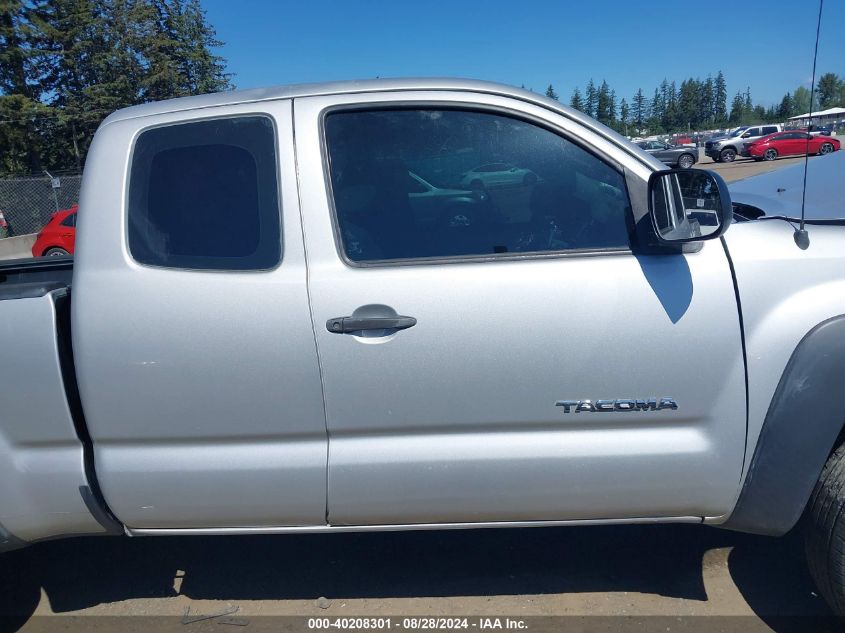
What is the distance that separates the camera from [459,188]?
260 cm

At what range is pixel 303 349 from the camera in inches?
93.0

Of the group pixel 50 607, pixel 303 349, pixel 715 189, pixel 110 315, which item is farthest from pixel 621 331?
pixel 50 607

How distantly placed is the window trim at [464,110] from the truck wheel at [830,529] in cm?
103

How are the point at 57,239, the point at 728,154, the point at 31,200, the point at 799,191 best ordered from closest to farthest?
1. the point at 799,191
2. the point at 57,239
3. the point at 31,200
4. the point at 728,154

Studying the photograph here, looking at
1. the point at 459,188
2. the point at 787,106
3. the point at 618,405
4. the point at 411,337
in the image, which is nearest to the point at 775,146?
the point at 787,106

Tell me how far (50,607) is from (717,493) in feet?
9.23

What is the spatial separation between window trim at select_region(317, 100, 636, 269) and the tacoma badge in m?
0.49

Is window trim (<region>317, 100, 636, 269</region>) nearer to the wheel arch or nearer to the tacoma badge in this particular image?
the tacoma badge

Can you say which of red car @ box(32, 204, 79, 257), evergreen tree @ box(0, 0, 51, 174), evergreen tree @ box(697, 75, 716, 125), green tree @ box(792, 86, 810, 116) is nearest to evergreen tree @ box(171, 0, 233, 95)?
evergreen tree @ box(0, 0, 51, 174)

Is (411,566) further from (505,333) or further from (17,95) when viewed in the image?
(17,95)

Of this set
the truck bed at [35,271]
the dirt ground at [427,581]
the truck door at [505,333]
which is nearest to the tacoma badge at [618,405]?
the truck door at [505,333]

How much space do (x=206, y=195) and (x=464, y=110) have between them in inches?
37.8

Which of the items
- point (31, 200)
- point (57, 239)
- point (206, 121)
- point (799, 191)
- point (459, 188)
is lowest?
point (57, 239)

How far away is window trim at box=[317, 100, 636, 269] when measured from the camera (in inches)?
94.4
